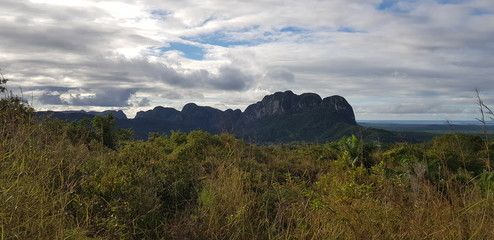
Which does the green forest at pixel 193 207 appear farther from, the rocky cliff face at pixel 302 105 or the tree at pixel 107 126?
the rocky cliff face at pixel 302 105

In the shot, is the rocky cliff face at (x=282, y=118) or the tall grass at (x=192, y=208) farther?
the rocky cliff face at (x=282, y=118)

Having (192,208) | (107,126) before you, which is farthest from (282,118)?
(192,208)

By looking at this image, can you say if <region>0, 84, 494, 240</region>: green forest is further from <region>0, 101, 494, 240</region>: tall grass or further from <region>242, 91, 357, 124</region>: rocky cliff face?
<region>242, 91, 357, 124</region>: rocky cliff face

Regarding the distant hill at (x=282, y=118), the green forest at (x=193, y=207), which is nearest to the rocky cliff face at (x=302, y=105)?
the distant hill at (x=282, y=118)

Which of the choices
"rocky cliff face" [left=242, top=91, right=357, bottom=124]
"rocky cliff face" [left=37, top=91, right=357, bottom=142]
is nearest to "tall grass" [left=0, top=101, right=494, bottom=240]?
"rocky cliff face" [left=37, top=91, right=357, bottom=142]

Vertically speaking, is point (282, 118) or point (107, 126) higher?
point (282, 118)

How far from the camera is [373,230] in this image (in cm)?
400

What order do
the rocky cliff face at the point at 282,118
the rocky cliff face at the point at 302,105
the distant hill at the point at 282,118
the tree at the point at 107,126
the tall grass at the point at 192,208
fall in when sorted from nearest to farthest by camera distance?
the tall grass at the point at 192,208 → the tree at the point at 107,126 → the distant hill at the point at 282,118 → the rocky cliff face at the point at 282,118 → the rocky cliff face at the point at 302,105

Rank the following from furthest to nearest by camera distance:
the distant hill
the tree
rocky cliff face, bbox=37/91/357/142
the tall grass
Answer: rocky cliff face, bbox=37/91/357/142
the distant hill
the tree
the tall grass

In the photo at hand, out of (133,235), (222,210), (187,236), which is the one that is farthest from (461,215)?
(133,235)

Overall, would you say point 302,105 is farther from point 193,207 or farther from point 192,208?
point 192,208

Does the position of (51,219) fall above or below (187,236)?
above

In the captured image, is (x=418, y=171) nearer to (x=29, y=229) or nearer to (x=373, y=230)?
(x=373, y=230)

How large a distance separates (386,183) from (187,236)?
332 centimetres
